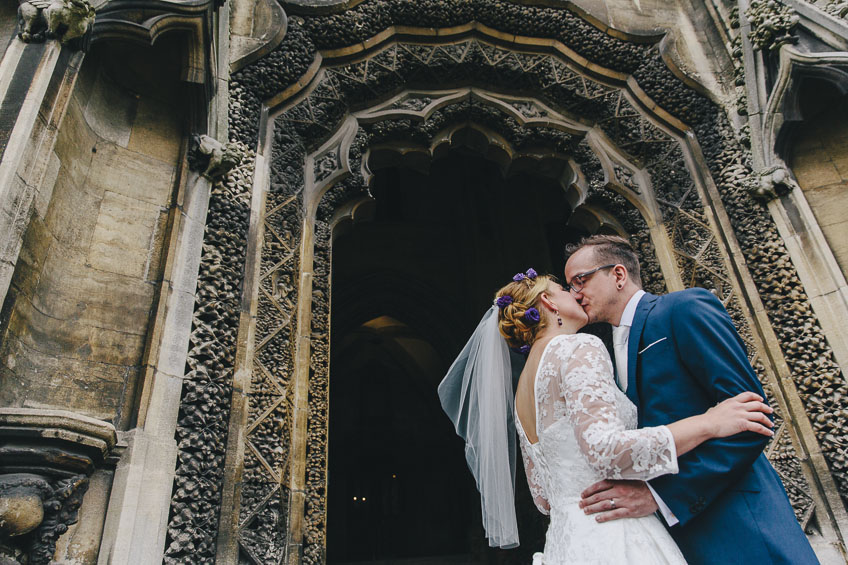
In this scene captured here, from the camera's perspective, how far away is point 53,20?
10.4 ft

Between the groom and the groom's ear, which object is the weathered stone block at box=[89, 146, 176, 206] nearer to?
the groom's ear

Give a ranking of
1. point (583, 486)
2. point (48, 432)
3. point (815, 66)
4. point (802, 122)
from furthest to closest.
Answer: point (802, 122) < point (815, 66) < point (48, 432) < point (583, 486)

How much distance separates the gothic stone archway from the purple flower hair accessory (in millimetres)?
2009

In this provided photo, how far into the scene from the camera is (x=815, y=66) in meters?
4.67

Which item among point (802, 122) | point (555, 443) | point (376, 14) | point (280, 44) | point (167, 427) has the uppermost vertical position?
point (376, 14)

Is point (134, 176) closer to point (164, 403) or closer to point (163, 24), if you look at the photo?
point (163, 24)

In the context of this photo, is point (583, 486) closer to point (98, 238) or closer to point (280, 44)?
point (98, 238)

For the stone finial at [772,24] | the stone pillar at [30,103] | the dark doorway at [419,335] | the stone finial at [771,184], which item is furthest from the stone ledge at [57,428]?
the dark doorway at [419,335]

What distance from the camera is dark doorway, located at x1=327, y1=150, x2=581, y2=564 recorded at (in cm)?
1023

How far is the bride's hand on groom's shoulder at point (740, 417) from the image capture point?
1810mm

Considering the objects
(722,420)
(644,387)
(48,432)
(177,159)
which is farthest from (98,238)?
(722,420)

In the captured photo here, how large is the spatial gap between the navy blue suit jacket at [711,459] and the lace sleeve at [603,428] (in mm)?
110

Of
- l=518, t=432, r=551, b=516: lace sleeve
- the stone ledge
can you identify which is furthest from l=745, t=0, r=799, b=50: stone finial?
the stone ledge

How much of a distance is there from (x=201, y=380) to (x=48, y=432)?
38.3 inches
